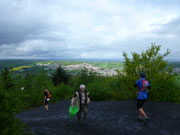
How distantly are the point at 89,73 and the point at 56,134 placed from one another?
696 inches

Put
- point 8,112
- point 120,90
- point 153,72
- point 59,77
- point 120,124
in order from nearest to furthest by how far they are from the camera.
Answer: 1. point 8,112
2. point 120,124
3. point 153,72
4. point 120,90
5. point 59,77

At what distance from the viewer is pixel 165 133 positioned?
604cm

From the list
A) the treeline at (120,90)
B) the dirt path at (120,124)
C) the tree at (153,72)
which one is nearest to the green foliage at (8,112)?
the treeline at (120,90)

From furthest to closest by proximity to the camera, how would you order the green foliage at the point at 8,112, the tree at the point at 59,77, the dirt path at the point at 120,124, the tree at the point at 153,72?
the tree at the point at 59,77
the tree at the point at 153,72
the dirt path at the point at 120,124
the green foliage at the point at 8,112

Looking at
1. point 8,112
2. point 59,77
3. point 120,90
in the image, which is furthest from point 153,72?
point 59,77

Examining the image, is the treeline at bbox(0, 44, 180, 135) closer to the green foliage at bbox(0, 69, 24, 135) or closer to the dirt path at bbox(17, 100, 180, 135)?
the green foliage at bbox(0, 69, 24, 135)

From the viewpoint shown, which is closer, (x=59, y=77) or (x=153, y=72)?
(x=153, y=72)

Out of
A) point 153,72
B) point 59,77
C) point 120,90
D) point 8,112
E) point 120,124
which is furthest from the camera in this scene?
point 59,77

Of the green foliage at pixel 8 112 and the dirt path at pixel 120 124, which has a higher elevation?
the green foliage at pixel 8 112

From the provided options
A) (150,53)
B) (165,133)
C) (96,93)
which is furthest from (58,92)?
(165,133)

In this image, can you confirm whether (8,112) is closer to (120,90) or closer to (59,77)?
(120,90)

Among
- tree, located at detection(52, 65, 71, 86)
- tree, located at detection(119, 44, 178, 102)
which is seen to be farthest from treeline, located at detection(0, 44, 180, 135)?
tree, located at detection(52, 65, 71, 86)

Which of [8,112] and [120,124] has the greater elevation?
[8,112]

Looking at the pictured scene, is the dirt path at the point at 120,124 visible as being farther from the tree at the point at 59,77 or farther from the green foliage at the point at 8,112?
the tree at the point at 59,77
